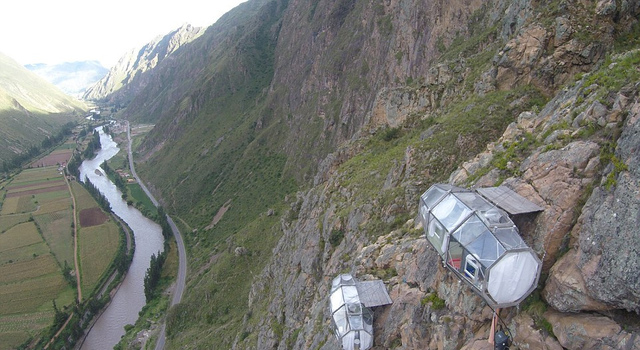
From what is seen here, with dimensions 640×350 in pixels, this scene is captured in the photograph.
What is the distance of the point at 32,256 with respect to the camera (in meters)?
89.8

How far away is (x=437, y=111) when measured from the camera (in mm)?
36188

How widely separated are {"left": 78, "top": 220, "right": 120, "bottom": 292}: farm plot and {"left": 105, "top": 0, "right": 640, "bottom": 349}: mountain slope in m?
19.4

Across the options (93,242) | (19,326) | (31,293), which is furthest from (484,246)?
(93,242)

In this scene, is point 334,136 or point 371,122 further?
point 334,136

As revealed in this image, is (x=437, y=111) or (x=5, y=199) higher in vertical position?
(x=437, y=111)

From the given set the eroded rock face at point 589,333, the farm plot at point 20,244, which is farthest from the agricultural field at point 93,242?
the eroded rock face at point 589,333

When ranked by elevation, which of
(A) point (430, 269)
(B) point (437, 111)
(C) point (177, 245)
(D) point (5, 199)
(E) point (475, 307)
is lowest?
(C) point (177, 245)

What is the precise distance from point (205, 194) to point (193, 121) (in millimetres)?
55655

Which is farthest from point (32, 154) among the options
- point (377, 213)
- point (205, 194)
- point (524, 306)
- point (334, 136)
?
point (524, 306)

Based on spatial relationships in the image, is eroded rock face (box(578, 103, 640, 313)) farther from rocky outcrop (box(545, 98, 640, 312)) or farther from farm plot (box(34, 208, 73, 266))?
farm plot (box(34, 208, 73, 266))

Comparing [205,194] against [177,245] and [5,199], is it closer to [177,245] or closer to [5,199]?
[177,245]

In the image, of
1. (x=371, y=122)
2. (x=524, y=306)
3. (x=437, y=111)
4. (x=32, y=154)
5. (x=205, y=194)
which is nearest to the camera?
(x=524, y=306)

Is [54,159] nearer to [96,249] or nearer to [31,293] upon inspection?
[96,249]

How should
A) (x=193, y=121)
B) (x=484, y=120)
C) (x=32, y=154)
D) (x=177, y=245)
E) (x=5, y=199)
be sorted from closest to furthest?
1. (x=484, y=120)
2. (x=177, y=245)
3. (x=5, y=199)
4. (x=193, y=121)
5. (x=32, y=154)
